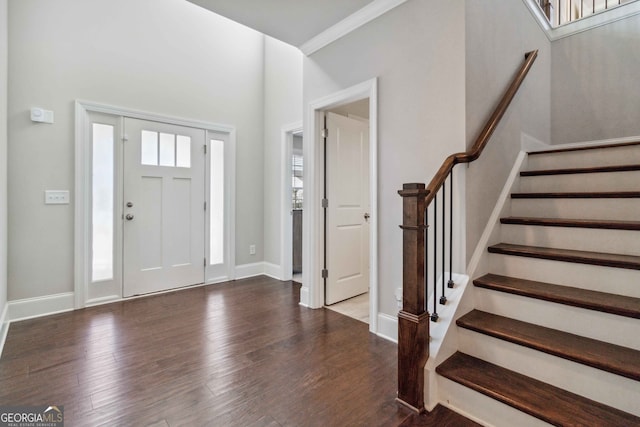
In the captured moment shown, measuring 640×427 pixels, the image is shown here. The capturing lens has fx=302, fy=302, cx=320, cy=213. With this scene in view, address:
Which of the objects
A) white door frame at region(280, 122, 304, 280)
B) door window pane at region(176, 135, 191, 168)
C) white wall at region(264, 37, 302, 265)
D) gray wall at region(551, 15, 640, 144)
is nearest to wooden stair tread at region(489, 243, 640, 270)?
gray wall at region(551, 15, 640, 144)

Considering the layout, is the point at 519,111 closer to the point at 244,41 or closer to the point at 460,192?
the point at 460,192

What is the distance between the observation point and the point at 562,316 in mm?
1570

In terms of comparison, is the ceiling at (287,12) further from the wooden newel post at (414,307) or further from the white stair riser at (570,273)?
the white stair riser at (570,273)

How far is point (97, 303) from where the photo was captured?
3119mm

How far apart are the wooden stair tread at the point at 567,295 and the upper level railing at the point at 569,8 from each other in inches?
129

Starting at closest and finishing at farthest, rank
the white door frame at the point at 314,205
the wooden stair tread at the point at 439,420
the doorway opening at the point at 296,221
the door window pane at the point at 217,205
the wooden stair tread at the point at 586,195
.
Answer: the wooden stair tread at the point at 439,420 → the wooden stair tread at the point at 586,195 → the white door frame at the point at 314,205 → the door window pane at the point at 217,205 → the doorway opening at the point at 296,221

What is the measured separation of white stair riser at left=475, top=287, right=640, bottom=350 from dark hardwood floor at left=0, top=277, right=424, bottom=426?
2.43ft

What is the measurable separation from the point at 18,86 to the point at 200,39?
1954 millimetres

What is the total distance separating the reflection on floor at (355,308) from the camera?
9.20 feet

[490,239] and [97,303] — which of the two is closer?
[490,239]

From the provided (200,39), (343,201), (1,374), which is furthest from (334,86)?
(1,374)

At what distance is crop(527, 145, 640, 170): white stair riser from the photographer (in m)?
2.22

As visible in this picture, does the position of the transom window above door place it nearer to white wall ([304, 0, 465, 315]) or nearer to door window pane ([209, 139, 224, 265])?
door window pane ([209, 139, 224, 265])

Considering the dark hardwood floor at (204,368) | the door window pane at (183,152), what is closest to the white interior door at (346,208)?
the dark hardwood floor at (204,368)
